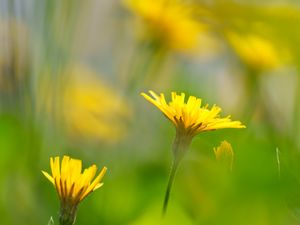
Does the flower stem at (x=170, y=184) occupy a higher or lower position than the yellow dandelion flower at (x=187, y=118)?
lower

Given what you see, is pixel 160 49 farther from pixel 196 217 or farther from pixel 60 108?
pixel 196 217

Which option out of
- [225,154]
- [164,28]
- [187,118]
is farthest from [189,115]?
[164,28]

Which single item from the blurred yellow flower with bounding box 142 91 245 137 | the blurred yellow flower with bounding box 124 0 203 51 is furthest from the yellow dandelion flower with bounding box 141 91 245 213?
the blurred yellow flower with bounding box 124 0 203 51

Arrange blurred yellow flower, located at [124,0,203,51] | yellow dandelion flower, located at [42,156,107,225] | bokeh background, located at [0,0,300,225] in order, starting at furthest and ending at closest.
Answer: blurred yellow flower, located at [124,0,203,51]
yellow dandelion flower, located at [42,156,107,225]
bokeh background, located at [0,0,300,225]

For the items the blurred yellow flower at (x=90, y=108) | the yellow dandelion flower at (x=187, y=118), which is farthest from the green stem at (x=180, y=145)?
the blurred yellow flower at (x=90, y=108)

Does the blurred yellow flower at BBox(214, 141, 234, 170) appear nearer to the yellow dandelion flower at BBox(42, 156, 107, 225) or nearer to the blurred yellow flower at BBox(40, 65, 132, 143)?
the yellow dandelion flower at BBox(42, 156, 107, 225)

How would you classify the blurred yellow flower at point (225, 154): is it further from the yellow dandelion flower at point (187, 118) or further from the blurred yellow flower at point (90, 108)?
the blurred yellow flower at point (90, 108)

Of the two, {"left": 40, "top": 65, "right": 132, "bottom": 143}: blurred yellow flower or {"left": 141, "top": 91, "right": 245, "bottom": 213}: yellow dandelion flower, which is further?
{"left": 40, "top": 65, "right": 132, "bottom": 143}: blurred yellow flower
